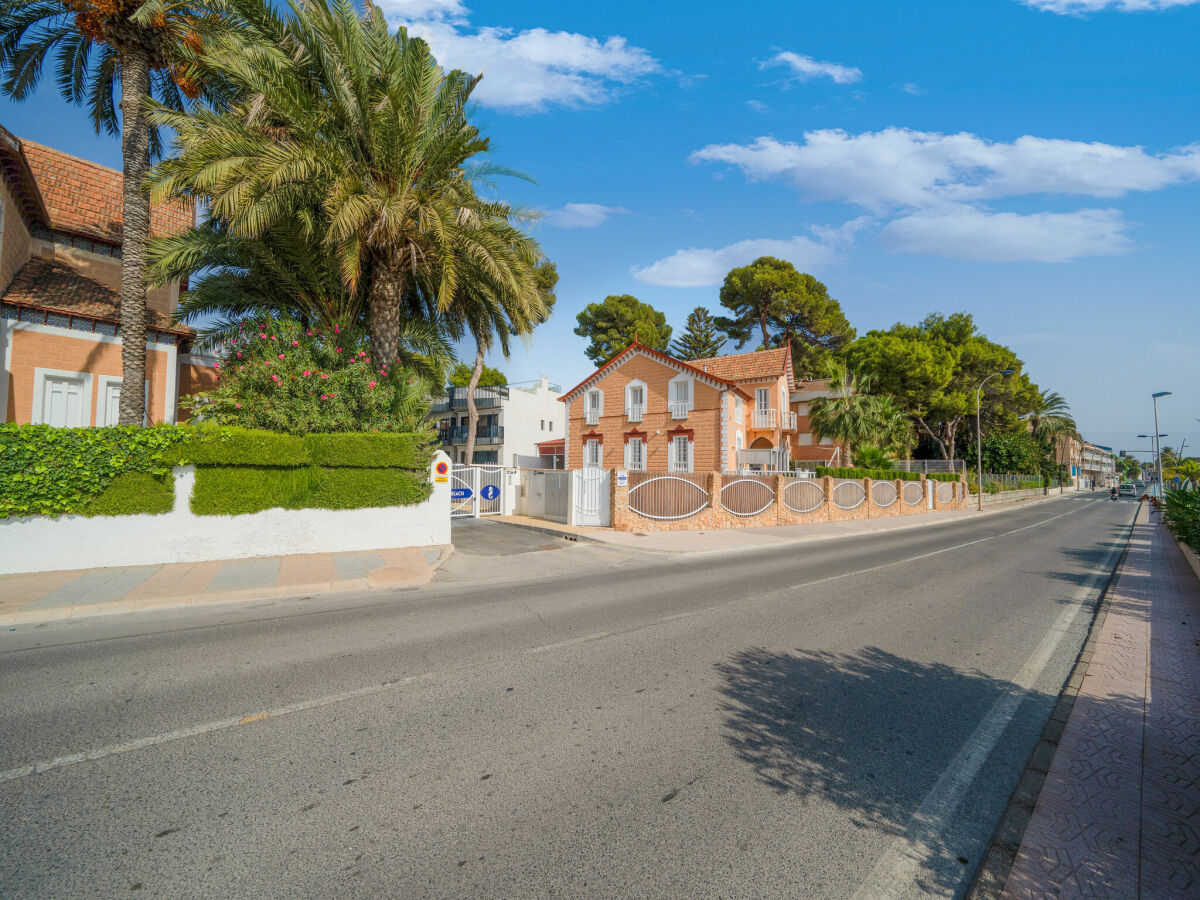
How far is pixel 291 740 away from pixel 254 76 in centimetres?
1269

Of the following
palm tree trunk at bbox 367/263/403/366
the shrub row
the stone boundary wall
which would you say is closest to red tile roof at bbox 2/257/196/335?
palm tree trunk at bbox 367/263/403/366

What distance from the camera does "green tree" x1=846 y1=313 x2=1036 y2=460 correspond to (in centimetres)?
4256

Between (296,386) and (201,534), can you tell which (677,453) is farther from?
(201,534)

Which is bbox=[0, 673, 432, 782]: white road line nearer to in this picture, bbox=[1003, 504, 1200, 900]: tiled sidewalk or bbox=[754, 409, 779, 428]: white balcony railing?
bbox=[1003, 504, 1200, 900]: tiled sidewalk

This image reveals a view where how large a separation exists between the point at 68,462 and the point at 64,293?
30.7 feet

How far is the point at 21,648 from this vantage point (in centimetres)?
581

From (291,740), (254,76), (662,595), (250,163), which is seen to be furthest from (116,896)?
(254,76)

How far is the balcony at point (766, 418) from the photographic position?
34.9 meters

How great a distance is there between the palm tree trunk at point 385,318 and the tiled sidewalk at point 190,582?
4.98 m

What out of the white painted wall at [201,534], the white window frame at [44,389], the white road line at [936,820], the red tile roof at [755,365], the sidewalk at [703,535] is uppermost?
the red tile roof at [755,365]

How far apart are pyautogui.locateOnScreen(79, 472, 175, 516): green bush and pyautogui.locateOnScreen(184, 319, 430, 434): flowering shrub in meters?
1.82

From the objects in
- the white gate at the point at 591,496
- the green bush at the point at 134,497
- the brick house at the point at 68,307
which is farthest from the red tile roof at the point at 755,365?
the green bush at the point at 134,497

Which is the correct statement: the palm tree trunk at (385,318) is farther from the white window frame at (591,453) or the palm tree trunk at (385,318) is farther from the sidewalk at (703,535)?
the white window frame at (591,453)

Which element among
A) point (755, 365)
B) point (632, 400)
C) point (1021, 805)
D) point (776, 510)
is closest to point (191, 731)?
point (1021, 805)
